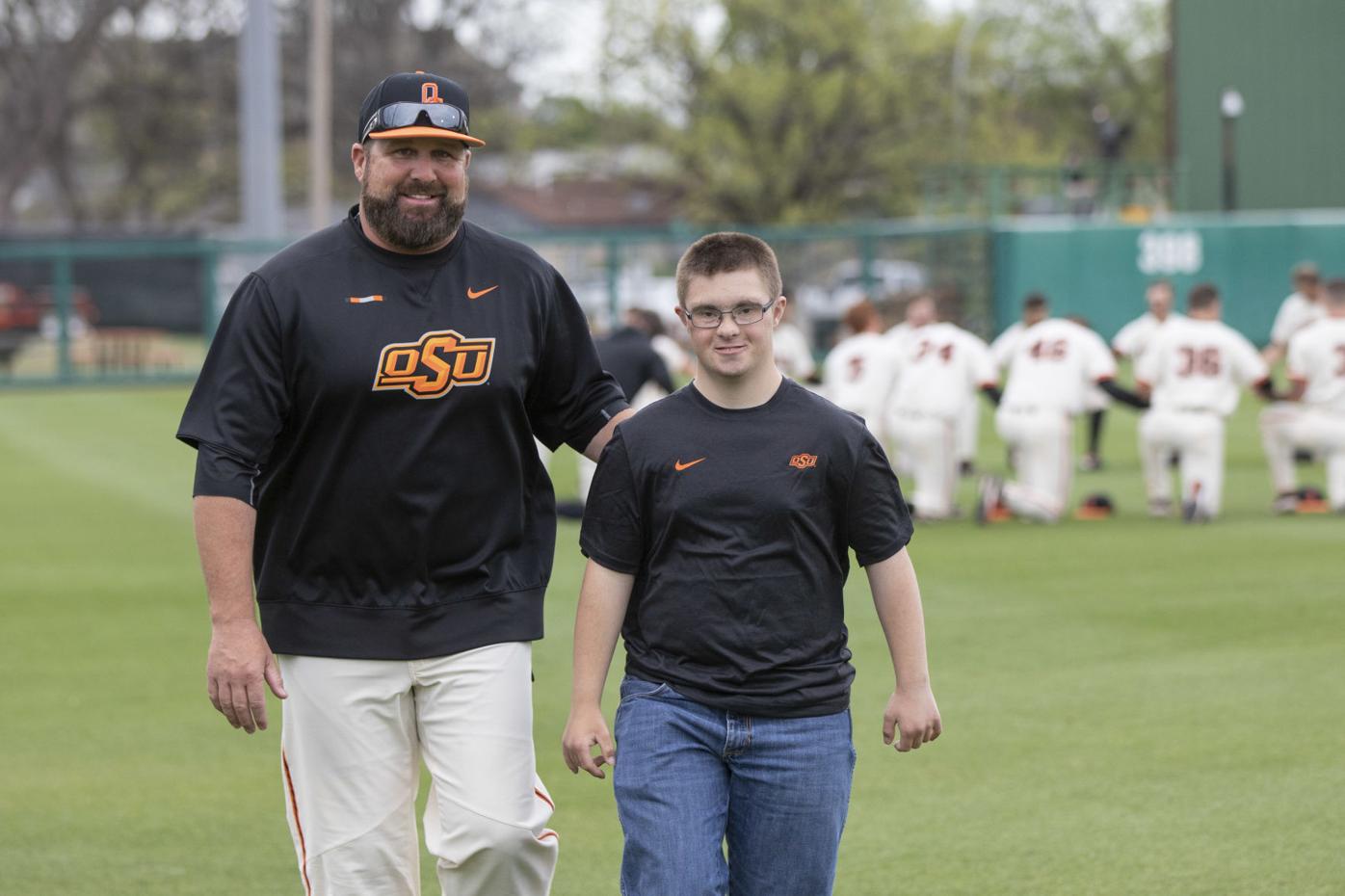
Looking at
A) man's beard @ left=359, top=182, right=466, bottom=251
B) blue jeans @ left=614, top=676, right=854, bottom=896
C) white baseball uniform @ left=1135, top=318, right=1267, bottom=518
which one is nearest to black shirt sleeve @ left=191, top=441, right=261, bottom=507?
man's beard @ left=359, top=182, right=466, bottom=251

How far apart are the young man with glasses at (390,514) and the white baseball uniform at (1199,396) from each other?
12224 mm

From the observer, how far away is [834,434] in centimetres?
426

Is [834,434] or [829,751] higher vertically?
[834,434]

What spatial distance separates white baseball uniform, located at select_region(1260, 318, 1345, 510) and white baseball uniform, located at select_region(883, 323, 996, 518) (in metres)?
2.73

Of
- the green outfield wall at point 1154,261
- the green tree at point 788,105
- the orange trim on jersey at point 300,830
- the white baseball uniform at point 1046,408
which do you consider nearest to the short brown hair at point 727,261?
the orange trim on jersey at point 300,830

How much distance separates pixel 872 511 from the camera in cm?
428

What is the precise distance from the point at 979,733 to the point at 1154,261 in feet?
91.1

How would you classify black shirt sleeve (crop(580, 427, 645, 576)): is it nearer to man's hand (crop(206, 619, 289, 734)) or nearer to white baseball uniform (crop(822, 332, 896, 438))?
man's hand (crop(206, 619, 289, 734))

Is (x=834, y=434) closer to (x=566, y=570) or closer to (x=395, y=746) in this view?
(x=395, y=746)

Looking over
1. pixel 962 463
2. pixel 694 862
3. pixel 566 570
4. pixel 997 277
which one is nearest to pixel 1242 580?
pixel 566 570

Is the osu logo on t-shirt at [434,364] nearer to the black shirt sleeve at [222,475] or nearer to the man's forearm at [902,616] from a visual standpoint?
the black shirt sleeve at [222,475]

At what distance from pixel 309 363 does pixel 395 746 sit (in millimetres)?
983

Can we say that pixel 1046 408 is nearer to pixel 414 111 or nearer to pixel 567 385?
pixel 567 385

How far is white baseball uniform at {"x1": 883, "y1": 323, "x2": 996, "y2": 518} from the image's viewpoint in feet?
54.1
